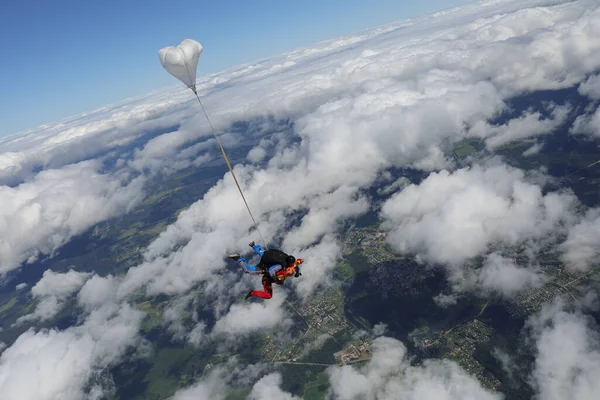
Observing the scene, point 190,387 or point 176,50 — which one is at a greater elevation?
point 176,50

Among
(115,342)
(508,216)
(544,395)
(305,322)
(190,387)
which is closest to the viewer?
(544,395)

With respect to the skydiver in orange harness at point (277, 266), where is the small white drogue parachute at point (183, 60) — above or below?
above

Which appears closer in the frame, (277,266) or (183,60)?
(183,60)

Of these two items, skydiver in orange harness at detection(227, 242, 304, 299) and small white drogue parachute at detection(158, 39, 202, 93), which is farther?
skydiver in orange harness at detection(227, 242, 304, 299)

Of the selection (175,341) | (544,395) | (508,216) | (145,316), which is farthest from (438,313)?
(145,316)

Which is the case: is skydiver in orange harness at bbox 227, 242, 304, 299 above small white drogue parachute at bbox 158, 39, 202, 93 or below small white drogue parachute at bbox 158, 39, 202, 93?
below

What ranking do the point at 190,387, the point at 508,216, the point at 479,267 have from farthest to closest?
the point at 508,216
the point at 479,267
the point at 190,387

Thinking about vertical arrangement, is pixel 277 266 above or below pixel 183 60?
below

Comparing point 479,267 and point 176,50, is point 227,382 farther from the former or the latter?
point 176,50
